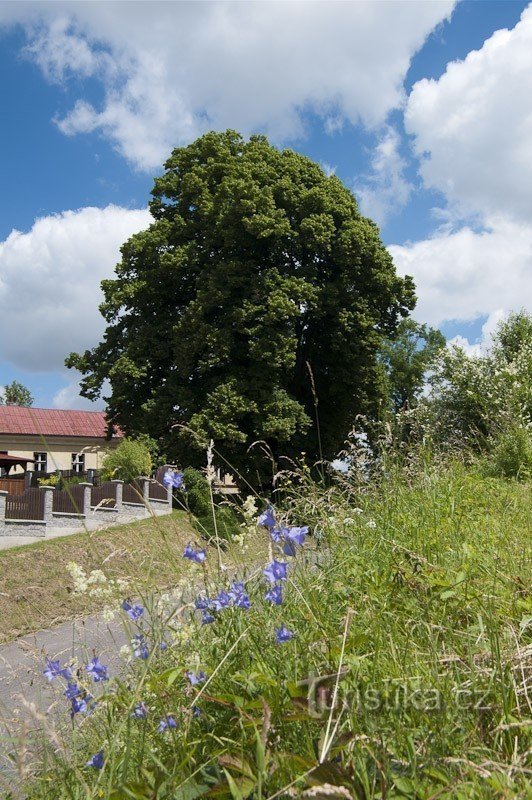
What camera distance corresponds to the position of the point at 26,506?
2070 centimetres

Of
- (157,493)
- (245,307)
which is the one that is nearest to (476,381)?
(245,307)

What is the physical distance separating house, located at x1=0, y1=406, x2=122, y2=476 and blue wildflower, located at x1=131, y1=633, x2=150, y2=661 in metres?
46.5

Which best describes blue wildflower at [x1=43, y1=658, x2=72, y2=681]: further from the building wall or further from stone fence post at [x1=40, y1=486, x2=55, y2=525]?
the building wall

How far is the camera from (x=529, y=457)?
11531mm

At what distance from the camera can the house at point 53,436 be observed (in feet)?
172

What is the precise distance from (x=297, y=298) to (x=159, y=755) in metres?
24.7

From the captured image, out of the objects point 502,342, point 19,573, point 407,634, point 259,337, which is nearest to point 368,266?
point 259,337

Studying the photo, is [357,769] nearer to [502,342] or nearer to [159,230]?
[159,230]

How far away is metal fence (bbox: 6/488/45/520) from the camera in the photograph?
809 inches

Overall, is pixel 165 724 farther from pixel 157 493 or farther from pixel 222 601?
pixel 157 493

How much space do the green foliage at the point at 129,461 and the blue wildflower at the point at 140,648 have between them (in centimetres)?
2197

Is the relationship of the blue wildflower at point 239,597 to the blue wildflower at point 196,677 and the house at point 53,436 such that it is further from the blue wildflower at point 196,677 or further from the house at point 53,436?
the house at point 53,436

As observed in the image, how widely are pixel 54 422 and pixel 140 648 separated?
57.3 metres

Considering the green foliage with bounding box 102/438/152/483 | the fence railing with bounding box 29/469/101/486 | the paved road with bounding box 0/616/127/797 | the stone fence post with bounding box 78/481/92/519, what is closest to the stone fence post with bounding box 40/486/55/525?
the stone fence post with bounding box 78/481/92/519
